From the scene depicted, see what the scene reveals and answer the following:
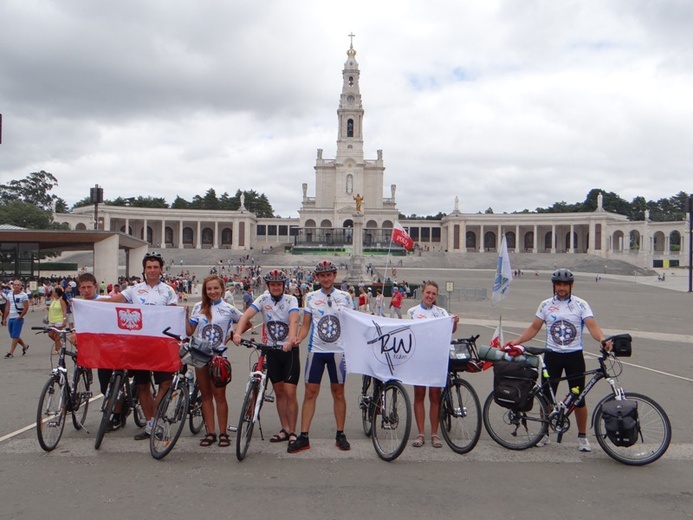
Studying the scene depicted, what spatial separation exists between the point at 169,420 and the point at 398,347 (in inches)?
95.9

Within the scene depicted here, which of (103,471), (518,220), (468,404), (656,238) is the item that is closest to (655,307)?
(468,404)

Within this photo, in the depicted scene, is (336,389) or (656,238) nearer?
(336,389)

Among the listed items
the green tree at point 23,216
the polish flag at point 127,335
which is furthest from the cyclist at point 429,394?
the green tree at point 23,216

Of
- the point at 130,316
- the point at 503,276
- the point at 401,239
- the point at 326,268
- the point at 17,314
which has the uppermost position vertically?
the point at 401,239

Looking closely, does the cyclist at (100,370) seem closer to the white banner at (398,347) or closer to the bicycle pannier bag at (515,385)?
the white banner at (398,347)

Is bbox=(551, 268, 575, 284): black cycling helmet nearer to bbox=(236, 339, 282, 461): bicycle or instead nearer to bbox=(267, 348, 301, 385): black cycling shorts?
bbox=(267, 348, 301, 385): black cycling shorts

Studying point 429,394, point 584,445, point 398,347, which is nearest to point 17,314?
point 398,347

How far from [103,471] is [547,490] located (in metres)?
3.93

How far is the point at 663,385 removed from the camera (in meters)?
9.37

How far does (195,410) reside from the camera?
6.25m

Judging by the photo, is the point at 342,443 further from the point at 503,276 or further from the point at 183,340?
the point at 503,276

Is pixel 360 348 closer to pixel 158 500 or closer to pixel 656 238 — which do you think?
pixel 158 500

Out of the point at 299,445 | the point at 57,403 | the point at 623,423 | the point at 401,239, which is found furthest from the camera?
the point at 401,239

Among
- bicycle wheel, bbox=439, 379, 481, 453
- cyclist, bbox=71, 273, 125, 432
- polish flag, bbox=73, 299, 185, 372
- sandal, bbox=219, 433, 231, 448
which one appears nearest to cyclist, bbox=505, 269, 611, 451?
bicycle wheel, bbox=439, 379, 481, 453
